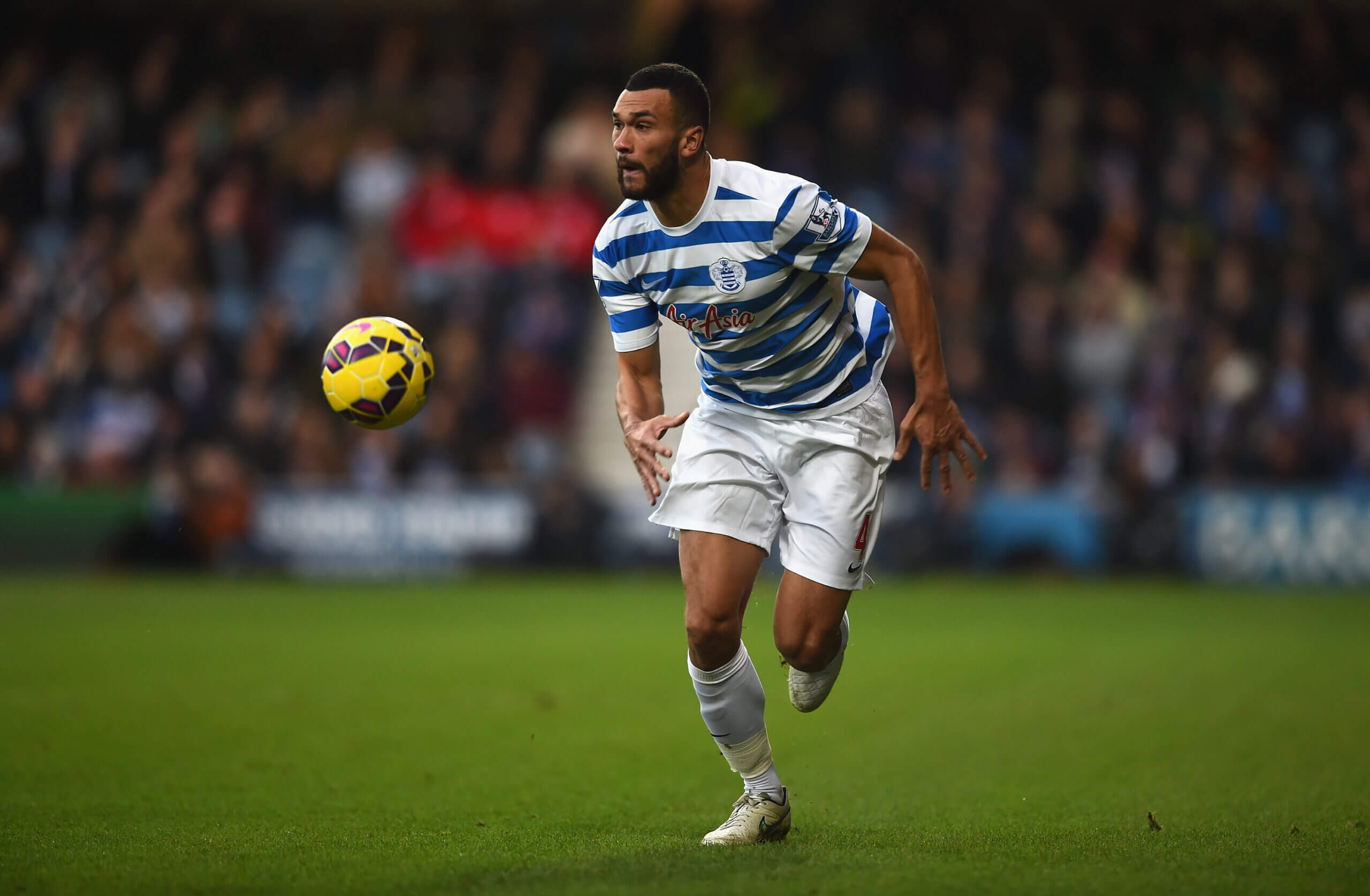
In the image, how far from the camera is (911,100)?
787 inches

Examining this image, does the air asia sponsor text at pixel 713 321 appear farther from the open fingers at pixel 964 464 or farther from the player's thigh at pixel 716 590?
the open fingers at pixel 964 464

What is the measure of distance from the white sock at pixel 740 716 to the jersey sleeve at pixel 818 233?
1.36 m

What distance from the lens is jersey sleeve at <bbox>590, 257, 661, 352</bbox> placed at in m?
5.19

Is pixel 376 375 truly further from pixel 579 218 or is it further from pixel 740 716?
pixel 579 218

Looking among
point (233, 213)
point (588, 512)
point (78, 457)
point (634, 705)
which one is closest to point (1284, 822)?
point (634, 705)

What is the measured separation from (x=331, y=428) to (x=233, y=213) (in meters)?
3.86

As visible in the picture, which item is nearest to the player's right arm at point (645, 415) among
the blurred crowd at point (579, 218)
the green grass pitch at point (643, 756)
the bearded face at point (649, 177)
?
the bearded face at point (649, 177)

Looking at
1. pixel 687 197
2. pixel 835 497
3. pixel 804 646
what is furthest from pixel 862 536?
pixel 687 197

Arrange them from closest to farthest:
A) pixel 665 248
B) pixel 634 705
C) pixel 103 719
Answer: pixel 665 248 → pixel 103 719 → pixel 634 705

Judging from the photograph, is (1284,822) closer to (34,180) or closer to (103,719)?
(103,719)

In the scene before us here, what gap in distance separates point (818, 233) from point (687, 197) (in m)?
0.47

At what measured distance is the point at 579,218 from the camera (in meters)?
18.7

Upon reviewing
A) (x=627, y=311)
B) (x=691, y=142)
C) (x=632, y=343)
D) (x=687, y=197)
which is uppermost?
(x=691, y=142)

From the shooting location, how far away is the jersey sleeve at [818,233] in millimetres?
4953
